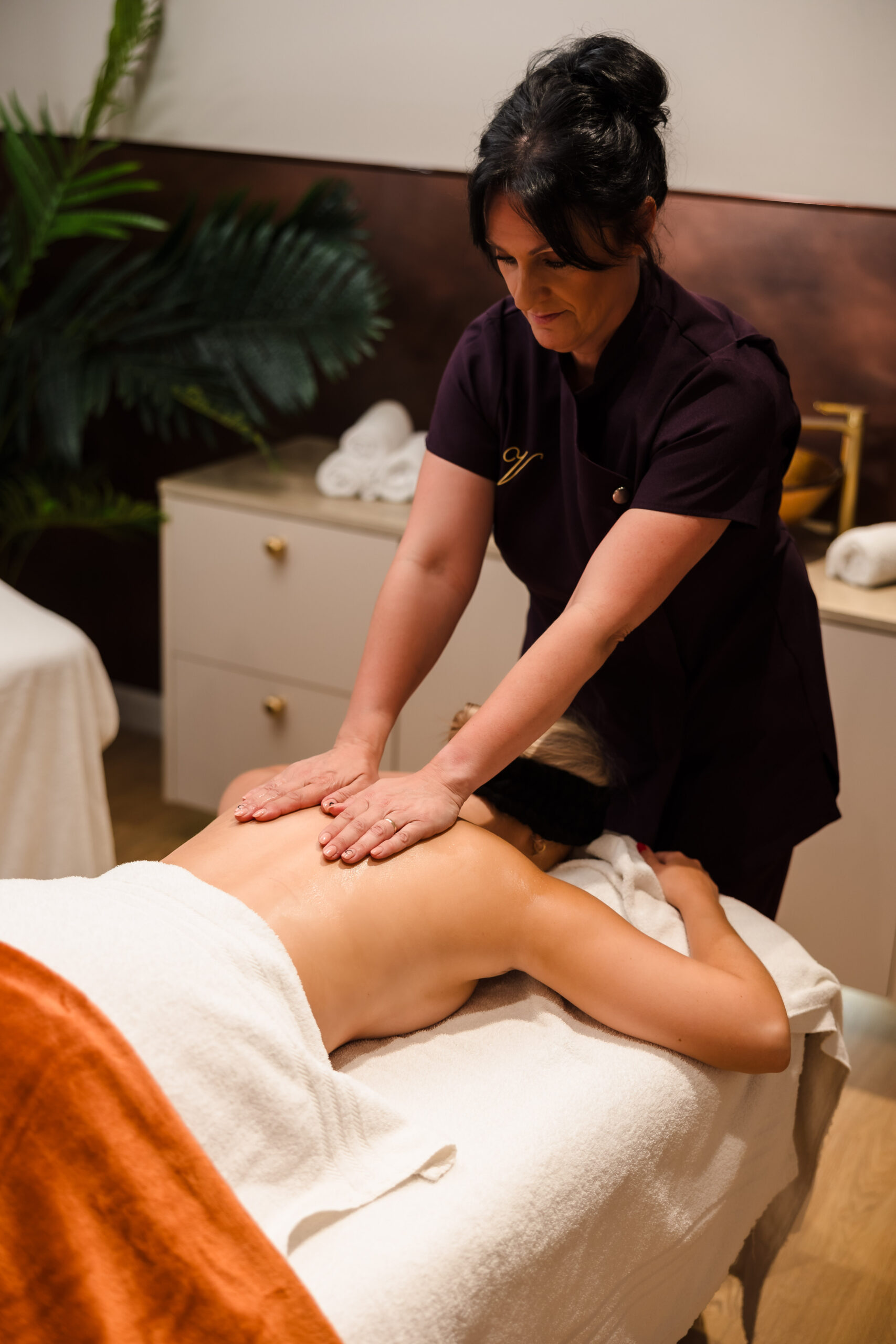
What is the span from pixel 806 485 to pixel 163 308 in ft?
4.46

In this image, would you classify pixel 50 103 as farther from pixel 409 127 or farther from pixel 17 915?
pixel 17 915

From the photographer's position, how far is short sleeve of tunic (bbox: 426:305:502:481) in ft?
4.82

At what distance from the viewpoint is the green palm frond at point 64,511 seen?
268cm

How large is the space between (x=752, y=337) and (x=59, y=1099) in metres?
0.99

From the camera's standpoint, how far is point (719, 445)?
4.09 feet

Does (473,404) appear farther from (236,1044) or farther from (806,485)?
(806,485)

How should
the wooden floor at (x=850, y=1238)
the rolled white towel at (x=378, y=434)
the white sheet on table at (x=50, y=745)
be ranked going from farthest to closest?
the rolled white towel at (x=378, y=434)
the white sheet on table at (x=50, y=745)
the wooden floor at (x=850, y=1238)

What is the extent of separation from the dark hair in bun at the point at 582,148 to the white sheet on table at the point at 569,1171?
2.22 ft

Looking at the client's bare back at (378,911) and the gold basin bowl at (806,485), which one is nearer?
the client's bare back at (378,911)

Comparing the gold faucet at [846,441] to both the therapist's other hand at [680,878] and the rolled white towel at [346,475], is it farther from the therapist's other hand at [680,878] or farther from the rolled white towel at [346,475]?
the therapist's other hand at [680,878]

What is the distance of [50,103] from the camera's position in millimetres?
2990

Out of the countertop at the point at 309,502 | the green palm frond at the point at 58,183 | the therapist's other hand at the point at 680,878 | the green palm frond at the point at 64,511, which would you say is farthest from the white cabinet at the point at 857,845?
the green palm frond at the point at 58,183

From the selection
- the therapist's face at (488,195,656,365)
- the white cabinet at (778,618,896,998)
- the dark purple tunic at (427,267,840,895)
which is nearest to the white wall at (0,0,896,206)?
the white cabinet at (778,618,896,998)

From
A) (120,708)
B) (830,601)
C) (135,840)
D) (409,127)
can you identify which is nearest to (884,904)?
(830,601)
